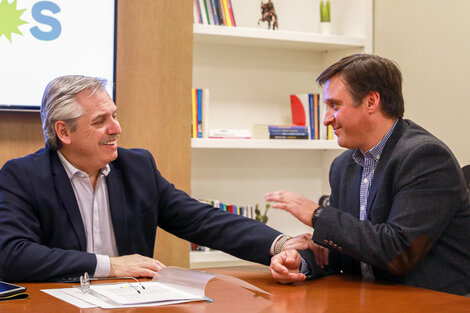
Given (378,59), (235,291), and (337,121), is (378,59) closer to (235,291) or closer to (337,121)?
(337,121)

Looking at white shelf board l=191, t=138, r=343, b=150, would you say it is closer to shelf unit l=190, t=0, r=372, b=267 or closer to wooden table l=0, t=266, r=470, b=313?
shelf unit l=190, t=0, r=372, b=267

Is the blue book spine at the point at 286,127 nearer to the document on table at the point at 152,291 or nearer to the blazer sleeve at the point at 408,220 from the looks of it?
the blazer sleeve at the point at 408,220

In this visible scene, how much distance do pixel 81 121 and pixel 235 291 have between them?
92cm

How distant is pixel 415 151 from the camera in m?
1.88

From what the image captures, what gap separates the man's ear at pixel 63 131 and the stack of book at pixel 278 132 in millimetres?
1613

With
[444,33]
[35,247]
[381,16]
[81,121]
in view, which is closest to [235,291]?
[35,247]

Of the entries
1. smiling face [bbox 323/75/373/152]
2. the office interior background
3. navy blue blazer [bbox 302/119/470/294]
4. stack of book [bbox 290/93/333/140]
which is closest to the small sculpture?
stack of book [bbox 290/93/333/140]

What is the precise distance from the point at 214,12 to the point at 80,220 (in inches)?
73.3

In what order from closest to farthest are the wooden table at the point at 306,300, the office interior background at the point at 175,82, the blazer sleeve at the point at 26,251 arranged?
the wooden table at the point at 306,300 < the blazer sleeve at the point at 26,251 < the office interior background at the point at 175,82

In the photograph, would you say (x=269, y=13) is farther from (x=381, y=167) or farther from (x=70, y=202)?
(x=70, y=202)

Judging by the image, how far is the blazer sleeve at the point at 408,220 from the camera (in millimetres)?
1799

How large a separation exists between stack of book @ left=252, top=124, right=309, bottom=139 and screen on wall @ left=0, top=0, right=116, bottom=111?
93cm

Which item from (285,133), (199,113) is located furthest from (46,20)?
(285,133)

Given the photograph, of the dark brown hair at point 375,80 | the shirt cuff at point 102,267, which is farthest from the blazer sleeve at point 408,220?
the shirt cuff at point 102,267
